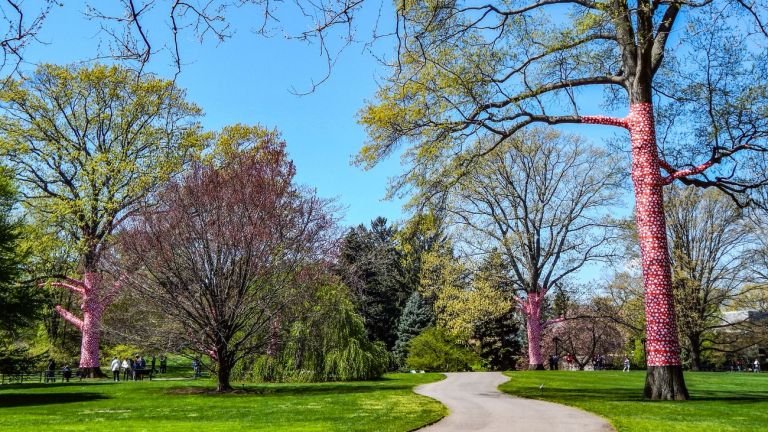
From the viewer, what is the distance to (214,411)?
40.6ft

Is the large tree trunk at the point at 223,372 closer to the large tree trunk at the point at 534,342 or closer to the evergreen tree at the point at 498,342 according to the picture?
the large tree trunk at the point at 534,342

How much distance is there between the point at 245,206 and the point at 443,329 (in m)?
19.0

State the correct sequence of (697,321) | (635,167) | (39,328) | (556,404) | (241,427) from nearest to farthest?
(241,427) < (556,404) < (635,167) < (697,321) < (39,328)

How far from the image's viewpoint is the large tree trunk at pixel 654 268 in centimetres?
1323

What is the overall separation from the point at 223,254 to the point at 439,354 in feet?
62.4

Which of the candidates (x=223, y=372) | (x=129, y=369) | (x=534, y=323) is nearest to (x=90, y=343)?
(x=129, y=369)

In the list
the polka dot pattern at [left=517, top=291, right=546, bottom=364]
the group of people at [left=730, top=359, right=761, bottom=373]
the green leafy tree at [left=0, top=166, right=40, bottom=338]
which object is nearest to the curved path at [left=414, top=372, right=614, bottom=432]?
the green leafy tree at [left=0, top=166, right=40, bottom=338]

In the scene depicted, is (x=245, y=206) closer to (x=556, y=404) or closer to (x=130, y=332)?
(x=130, y=332)

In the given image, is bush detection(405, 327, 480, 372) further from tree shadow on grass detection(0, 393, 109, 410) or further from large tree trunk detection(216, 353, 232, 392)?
tree shadow on grass detection(0, 393, 109, 410)

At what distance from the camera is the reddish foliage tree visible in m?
16.5

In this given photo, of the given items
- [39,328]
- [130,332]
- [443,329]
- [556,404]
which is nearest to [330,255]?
[130,332]

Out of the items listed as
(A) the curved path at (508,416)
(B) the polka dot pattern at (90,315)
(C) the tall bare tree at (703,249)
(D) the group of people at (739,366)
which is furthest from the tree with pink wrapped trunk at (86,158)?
(D) the group of people at (739,366)

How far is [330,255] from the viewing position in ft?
61.0

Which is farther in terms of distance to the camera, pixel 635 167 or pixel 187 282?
pixel 187 282
